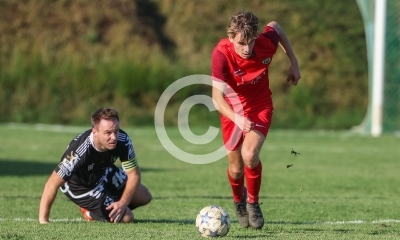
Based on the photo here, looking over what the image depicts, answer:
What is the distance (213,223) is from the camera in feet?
22.0

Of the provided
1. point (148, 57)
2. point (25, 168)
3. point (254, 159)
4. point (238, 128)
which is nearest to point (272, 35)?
point (238, 128)

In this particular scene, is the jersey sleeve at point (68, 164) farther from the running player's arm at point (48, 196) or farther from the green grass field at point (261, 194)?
the green grass field at point (261, 194)

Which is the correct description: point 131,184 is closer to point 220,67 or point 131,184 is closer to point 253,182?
point 253,182

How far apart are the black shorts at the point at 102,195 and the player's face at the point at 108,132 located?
2.37ft

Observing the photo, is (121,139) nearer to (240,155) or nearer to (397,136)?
(240,155)

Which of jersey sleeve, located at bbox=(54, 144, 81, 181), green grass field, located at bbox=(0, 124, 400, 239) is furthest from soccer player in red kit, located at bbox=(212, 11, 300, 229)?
jersey sleeve, located at bbox=(54, 144, 81, 181)

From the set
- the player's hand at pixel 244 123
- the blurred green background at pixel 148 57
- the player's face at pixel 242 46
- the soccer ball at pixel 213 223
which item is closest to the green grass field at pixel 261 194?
the soccer ball at pixel 213 223

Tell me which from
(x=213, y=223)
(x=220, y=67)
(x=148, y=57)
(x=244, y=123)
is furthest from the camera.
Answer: (x=148, y=57)

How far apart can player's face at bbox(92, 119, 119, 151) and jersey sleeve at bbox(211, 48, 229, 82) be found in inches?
39.7

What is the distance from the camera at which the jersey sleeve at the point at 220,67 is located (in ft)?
23.7

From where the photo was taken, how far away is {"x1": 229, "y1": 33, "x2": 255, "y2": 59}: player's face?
704cm

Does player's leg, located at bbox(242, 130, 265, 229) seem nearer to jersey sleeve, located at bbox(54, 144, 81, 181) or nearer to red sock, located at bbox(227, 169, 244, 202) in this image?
red sock, located at bbox(227, 169, 244, 202)

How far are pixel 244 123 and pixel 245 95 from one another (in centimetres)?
70

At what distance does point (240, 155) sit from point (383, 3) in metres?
13.8
